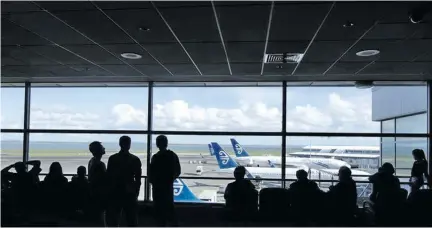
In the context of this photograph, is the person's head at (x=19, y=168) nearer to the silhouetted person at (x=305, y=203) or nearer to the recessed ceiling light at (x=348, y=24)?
the silhouetted person at (x=305, y=203)

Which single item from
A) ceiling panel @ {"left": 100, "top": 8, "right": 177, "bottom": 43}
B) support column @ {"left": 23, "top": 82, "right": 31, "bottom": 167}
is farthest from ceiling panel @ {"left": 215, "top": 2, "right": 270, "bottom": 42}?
support column @ {"left": 23, "top": 82, "right": 31, "bottom": 167}

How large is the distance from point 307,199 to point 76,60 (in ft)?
11.4

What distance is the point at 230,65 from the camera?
5.21 m

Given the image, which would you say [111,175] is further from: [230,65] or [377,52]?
[377,52]

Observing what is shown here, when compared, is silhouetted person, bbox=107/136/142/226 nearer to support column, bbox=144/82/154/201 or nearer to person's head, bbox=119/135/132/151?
person's head, bbox=119/135/132/151

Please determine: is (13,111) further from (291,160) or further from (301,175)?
(301,175)

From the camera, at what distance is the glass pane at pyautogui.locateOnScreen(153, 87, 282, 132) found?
6676 mm

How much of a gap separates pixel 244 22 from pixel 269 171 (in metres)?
4.20

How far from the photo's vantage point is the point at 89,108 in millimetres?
7312

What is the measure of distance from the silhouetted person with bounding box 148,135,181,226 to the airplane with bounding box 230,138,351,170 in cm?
297

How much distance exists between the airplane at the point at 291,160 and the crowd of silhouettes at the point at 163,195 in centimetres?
234

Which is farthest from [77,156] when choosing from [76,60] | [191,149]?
[76,60]

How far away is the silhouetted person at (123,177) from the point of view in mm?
3686

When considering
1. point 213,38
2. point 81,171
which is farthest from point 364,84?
point 81,171
